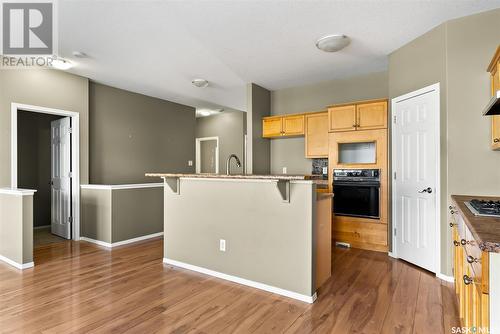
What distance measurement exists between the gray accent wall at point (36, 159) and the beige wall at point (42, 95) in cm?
141

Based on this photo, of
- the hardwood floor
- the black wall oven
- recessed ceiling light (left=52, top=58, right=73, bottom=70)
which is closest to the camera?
the hardwood floor

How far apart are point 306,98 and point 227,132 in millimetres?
3387

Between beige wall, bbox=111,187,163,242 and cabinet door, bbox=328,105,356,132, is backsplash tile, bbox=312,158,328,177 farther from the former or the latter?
beige wall, bbox=111,187,163,242

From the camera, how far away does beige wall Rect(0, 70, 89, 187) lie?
3664 millimetres

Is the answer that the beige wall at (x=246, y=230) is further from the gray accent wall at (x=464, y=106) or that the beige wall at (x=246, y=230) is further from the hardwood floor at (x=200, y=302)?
the gray accent wall at (x=464, y=106)

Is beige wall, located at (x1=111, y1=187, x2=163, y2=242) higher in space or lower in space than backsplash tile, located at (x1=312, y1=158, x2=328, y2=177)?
lower

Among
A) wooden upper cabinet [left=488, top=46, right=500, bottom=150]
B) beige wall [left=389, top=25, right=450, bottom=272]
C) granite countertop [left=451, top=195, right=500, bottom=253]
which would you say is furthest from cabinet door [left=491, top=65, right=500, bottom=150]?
granite countertop [left=451, top=195, right=500, bottom=253]

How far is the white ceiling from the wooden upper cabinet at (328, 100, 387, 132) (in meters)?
0.58

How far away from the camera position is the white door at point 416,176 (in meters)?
2.96

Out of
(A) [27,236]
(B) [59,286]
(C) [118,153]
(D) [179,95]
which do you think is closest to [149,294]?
(B) [59,286]

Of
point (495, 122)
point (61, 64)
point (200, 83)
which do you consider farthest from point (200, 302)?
point (61, 64)

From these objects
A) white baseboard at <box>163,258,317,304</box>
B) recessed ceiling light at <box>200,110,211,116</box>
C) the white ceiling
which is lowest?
white baseboard at <box>163,258,317,304</box>

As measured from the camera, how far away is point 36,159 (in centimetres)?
566

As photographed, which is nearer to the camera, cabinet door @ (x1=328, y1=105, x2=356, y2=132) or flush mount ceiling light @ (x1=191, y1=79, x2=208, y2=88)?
cabinet door @ (x1=328, y1=105, x2=356, y2=132)
